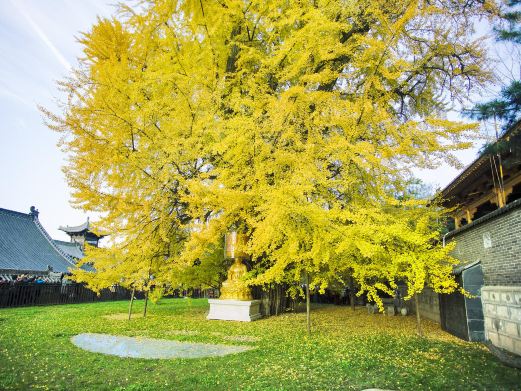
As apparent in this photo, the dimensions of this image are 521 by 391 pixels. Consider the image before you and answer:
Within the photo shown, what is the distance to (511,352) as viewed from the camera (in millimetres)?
6320

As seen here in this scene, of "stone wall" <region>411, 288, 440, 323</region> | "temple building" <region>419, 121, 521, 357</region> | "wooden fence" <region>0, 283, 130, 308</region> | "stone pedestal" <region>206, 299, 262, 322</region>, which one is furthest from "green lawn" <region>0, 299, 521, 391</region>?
"wooden fence" <region>0, 283, 130, 308</region>

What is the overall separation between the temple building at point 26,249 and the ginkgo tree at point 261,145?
1695 centimetres

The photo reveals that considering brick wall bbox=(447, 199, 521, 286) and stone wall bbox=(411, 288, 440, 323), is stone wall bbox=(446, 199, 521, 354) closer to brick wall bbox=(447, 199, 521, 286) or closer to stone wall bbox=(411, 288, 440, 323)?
brick wall bbox=(447, 199, 521, 286)

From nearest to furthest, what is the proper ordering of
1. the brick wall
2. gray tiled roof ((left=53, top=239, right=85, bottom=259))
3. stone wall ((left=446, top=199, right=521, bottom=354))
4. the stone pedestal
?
stone wall ((left=446, top=199, right=521, bottom=354)) → the brick wall → the stone pedestal → gray tiled roof ((left=53, top=239, right=85, bottom=259))

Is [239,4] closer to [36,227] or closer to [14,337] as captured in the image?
[14,337]

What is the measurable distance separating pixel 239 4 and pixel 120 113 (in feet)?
15.6

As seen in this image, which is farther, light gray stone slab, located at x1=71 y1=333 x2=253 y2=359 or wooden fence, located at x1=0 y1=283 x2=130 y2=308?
wooden fence, located at x1=0 y1=283 x2=130 y2=308

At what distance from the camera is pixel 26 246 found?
2559cm

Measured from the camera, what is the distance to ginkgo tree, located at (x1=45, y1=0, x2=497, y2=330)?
748 centimetres

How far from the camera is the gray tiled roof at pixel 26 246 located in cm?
2347

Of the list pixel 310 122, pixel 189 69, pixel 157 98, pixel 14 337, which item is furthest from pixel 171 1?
pixel 14 337

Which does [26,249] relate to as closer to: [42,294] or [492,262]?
[42,294]

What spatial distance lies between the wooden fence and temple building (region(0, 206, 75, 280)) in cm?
221

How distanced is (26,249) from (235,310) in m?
21.9
